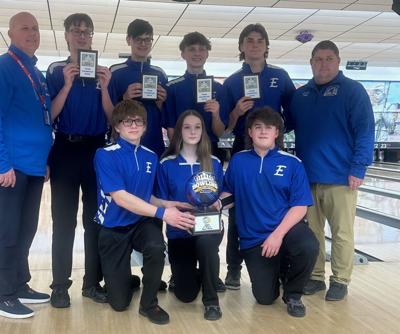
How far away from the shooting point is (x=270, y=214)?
2.63 meters

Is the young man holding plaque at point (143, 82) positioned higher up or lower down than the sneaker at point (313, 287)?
higher up

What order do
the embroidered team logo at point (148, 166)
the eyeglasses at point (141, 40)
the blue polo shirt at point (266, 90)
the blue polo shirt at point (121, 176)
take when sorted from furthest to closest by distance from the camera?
1. the blue polo shirt at point (266, 90)
2. the eyeglasses at point (141, 40)
3. the embroidered team logo at point (148, 166)
4. the blue polo shirt at point (121, 176)

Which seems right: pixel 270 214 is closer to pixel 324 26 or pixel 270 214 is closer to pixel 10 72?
pixel 10 72

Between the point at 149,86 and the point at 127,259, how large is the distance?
38.7 inches

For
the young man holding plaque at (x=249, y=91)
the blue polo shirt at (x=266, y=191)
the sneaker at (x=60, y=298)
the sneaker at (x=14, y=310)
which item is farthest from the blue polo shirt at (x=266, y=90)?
the sneaker at (x=14, y=310)

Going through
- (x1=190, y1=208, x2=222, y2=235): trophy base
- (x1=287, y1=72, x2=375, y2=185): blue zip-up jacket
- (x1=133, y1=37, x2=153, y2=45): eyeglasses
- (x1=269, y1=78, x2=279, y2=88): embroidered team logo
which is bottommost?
(x1=190, y1=208, x2=222, y2=235): trophy base

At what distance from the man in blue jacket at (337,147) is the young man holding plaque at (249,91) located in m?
0.25

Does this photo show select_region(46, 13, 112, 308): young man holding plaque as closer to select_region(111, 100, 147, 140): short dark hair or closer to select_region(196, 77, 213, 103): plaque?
select_region(111, 100, 147, 140): short dark hair

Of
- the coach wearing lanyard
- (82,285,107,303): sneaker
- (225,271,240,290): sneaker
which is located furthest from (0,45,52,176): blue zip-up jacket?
(225,271,240,290): sneaker

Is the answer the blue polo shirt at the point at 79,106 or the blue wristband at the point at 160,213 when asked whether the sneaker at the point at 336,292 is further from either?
the blue polo shirt at the point at 79,106

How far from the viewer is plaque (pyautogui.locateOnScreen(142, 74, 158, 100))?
2.82 meters

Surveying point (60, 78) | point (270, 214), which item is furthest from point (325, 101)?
point (60, 78)

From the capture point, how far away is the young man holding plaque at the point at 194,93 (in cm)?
294

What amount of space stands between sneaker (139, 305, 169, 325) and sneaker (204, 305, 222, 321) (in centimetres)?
20
